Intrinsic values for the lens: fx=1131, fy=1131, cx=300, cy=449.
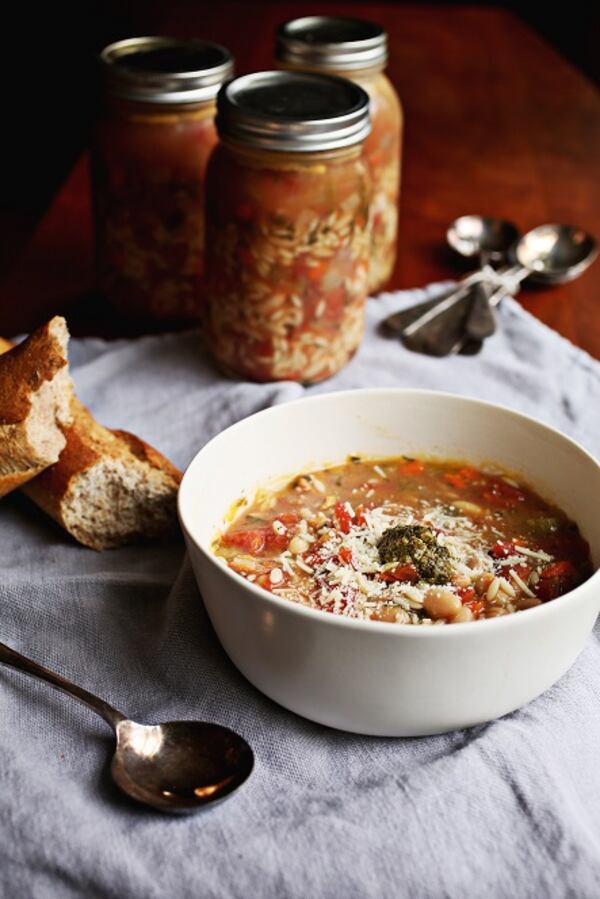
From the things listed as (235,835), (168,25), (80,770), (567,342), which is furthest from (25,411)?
(168,25)

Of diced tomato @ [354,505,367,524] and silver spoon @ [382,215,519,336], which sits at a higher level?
diced tomato @ [354,505,367,524]

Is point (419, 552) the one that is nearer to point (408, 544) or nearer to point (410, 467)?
point (408, 544)

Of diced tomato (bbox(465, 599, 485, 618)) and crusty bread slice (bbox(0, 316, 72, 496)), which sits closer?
diced tomato (bbox(465, 599, 485, 618))

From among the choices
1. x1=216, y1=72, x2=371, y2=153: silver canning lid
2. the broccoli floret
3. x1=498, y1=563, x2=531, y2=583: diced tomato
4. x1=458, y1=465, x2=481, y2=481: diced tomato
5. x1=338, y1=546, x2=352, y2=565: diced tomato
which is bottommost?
x1=458, y1=465, x2=481, y2=481: diced tomato

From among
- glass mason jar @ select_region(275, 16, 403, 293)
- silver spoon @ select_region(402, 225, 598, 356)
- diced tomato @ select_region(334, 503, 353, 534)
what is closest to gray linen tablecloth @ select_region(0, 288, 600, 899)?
diced tomato @ select_region(334, 503, 353, 534)

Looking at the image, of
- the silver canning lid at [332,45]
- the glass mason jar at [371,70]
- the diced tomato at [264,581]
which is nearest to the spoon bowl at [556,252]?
the glass mason jar at [371,70]

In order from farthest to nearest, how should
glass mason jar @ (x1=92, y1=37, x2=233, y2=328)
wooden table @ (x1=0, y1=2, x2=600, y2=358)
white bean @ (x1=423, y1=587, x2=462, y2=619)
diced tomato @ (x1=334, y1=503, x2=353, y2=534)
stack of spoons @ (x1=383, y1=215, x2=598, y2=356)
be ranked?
wooden table @ (x1=0, y1=2, x2=600, y2=358)
stack of spoons @ (x1=383, y1=215, x2=598, y2=356)
glass mason jar @ (x1=92, y1=37, x2=233, y2=328)
diced tomato @ (x1=334, y1=503, x2=353, y2=534)
white bean @ (x1=423, y1=587, x2=462, y2=619)

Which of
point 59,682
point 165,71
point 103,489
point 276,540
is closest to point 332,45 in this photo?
point 165,71

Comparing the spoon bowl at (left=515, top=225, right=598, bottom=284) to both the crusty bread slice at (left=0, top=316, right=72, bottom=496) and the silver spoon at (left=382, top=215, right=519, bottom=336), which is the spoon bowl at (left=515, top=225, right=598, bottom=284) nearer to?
the silver spoon at (left=382, top=215, right=519, bottom=336)

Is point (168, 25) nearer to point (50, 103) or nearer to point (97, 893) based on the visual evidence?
point (50, 103)
